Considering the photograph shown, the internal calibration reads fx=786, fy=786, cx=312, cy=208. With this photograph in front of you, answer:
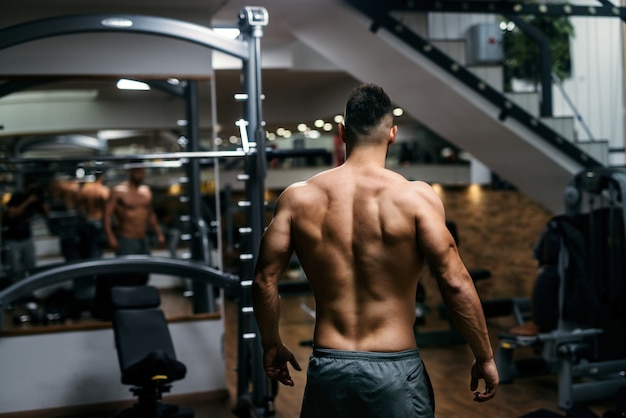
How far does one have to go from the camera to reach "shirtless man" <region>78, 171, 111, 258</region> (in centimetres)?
808

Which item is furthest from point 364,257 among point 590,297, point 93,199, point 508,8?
point 93,199

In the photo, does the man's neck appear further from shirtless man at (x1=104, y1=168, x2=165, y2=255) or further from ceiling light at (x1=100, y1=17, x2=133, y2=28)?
shirtless man at (x1=104, y1=168, x2=165, y2=255)

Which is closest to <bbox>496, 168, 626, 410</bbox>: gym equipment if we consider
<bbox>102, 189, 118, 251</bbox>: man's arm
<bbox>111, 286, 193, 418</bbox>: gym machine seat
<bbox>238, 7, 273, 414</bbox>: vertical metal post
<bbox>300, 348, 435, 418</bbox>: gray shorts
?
<bbox>238, 7, 273, 414</bbox>: vertical metal post

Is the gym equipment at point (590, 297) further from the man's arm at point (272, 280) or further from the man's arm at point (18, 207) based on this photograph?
the man's arm at point (18, 207)

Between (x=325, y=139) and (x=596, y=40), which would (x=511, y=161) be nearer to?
(x=596, y=40)

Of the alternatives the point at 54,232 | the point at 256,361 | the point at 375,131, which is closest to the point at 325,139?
the point at 54,232

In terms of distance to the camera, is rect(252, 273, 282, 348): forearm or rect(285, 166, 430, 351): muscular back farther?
rect(252, 273, 282, 348): forearm

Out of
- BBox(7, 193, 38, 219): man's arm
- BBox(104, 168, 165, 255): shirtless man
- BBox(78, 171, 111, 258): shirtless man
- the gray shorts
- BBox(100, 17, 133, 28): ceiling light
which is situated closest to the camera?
the gray shorts

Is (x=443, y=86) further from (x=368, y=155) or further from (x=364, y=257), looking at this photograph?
(x=364, y=257)

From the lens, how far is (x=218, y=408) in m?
4.74

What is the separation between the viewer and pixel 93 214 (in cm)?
877

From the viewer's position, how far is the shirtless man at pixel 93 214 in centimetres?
808

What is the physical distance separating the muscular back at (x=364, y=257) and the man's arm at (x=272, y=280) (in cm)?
7

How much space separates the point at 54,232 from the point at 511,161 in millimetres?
5086
